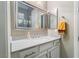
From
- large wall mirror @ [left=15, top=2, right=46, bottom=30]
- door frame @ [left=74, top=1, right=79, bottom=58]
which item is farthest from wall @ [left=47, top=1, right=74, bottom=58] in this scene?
large wall mirror @ [left=15, top=2, right=46, bottom=30]

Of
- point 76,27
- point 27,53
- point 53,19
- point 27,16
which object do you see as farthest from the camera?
point 53,19

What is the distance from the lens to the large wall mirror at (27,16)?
222 centimetres

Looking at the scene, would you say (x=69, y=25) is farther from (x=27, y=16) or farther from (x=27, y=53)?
(x=27, y=53)

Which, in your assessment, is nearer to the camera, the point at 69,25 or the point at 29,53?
the point at 29,53

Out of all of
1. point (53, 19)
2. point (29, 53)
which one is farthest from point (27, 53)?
point (53, 19)

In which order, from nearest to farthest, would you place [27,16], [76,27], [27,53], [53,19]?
[27,53] < [27,16] < [76,27] < [53,19]

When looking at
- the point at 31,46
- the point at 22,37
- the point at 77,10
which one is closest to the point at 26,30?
the point at 22,37

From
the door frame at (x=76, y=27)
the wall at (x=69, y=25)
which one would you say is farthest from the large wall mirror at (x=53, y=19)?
the door frame at (x=76, y=27)

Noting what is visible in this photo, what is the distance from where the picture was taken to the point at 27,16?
8.29 feet

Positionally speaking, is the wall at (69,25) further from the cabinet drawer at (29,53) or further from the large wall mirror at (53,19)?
the cabinet drawer at (29,53)

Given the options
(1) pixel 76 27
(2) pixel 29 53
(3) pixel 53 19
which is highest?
(3) pixel 53 19

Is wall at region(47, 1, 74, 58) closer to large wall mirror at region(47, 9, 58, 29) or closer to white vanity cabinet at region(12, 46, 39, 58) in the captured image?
large wall mirror at region(47, 9, 58, 29)

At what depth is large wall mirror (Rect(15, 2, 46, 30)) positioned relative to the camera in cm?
222

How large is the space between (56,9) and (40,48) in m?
1.98
